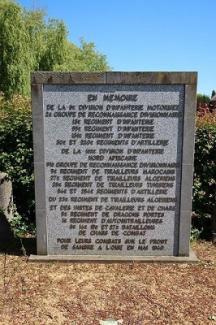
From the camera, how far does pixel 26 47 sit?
22.3 meters

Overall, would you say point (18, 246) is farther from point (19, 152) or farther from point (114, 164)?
point (114, 164)

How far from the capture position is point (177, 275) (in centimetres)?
469

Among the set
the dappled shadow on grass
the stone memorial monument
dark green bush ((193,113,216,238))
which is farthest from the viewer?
dark green bush ((193,113,216,238))

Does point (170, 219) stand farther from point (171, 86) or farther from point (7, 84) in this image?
point (7, 84)

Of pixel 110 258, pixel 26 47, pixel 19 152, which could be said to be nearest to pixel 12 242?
pixel 19 152

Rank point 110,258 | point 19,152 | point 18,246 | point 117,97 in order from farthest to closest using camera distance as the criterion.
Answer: point 19,152
point 18,246
point 110,258
point 117,97

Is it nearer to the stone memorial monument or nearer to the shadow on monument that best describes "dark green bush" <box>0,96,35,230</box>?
the shadow on monument

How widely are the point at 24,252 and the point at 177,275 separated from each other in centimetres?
201

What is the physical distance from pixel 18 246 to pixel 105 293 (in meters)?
1.84

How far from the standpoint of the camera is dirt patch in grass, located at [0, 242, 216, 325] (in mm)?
3807

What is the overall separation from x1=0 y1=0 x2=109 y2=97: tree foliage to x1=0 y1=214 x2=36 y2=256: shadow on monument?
14974mm

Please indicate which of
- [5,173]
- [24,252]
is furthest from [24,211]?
[24,252]

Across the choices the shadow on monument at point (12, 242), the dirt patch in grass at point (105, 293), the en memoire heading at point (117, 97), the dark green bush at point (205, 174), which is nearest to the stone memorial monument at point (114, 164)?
the en memoire heading at point (117, 97)

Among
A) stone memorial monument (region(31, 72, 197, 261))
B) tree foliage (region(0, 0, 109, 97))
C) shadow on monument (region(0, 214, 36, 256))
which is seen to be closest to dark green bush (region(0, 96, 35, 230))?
shadow on monument (region(0, 214, 36, 256))
